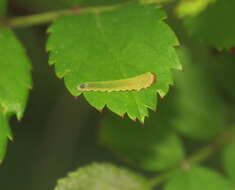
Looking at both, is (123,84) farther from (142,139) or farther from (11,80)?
(142,139)

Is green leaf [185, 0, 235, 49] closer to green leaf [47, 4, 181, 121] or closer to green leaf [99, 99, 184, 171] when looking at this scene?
green leaf [47, 4, 181, 121]

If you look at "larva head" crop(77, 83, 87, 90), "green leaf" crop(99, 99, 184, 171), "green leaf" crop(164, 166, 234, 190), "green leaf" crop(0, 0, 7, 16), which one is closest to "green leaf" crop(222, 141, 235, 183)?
"green leaf" crop(164, 166, 234, 190)

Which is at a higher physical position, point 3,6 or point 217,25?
point 3,6

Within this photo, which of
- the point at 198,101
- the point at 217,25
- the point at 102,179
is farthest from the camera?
the point at 198,101

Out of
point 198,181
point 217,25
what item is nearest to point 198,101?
point 198,181

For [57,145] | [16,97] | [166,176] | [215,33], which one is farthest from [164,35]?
[57,145]

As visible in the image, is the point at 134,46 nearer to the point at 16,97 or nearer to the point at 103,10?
the point at 103,10

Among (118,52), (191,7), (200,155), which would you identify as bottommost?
(200,155)
